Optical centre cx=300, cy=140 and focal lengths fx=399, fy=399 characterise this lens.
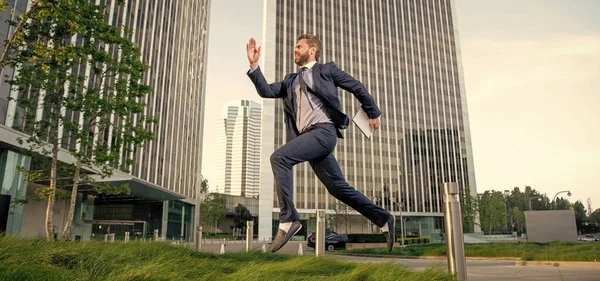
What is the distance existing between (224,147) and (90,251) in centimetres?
18774

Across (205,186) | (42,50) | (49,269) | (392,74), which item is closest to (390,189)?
(392,74)

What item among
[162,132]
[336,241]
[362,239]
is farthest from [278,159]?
[162,132]

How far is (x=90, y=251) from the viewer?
3350 millimetres

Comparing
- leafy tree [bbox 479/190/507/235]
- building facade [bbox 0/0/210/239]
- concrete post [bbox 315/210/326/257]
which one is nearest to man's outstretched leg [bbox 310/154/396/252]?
concrete post [bbox 315/210/326/257]

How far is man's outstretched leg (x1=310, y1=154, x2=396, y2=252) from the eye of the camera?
362 centimetres

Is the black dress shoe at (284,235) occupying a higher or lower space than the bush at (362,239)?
higher

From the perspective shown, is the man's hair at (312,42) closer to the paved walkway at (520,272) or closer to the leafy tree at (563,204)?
the paved walkway at (520,272)

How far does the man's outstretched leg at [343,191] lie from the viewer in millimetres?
3617

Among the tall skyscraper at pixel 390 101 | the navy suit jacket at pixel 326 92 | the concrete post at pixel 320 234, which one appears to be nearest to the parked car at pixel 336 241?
the concrete post at pixel 320 234

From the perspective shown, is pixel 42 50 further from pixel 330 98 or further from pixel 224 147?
pixel 224 147

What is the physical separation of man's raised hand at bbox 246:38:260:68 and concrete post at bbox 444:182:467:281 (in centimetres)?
222

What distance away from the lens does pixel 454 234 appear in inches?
146

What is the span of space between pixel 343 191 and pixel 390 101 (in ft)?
261

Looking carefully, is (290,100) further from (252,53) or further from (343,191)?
(343,191)
